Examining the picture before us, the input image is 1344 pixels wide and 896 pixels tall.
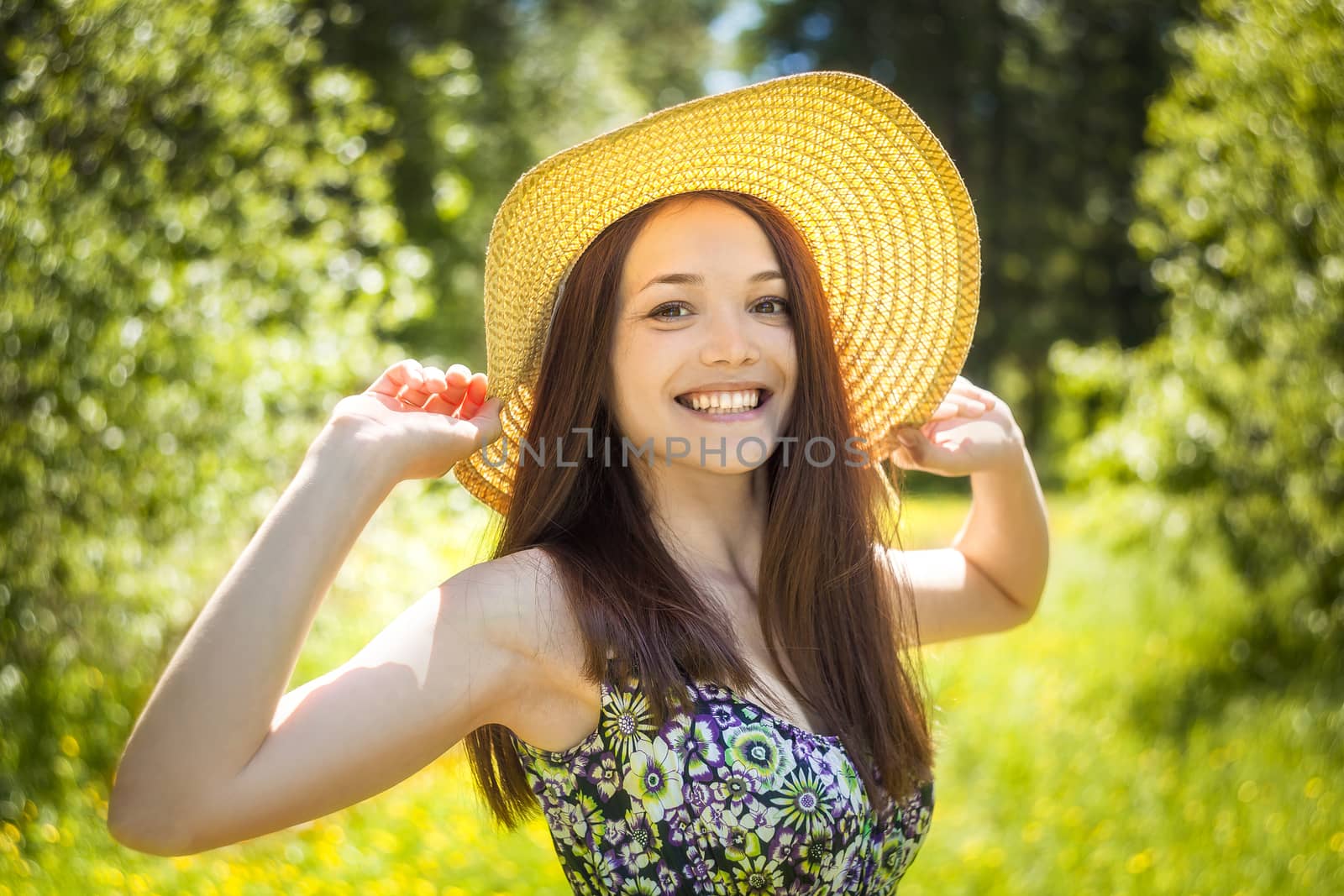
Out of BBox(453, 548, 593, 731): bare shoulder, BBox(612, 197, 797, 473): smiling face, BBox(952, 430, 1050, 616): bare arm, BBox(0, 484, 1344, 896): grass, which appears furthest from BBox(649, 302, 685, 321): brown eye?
BBox(0, 484, 1344, 896): grass

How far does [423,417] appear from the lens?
1.53m

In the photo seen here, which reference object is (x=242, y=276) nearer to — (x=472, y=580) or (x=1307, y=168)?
(x=472, y=580)

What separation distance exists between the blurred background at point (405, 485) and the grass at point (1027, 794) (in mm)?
17

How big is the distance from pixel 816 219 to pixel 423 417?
0.84 m

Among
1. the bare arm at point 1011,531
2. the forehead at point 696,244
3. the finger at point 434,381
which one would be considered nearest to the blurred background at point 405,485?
the bare arm at point 1011,531

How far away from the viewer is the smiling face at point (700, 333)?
1732 mm

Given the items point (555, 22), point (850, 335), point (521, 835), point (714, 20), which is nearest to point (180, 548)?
point (521, 835)

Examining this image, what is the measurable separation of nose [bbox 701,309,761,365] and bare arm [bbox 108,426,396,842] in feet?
2.08

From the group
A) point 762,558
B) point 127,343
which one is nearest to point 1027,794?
point 762,558

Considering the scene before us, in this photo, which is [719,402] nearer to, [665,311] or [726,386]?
[726,386]

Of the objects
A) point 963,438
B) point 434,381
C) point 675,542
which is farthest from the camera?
point 963,438

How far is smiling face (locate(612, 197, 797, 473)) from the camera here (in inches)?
68.2
